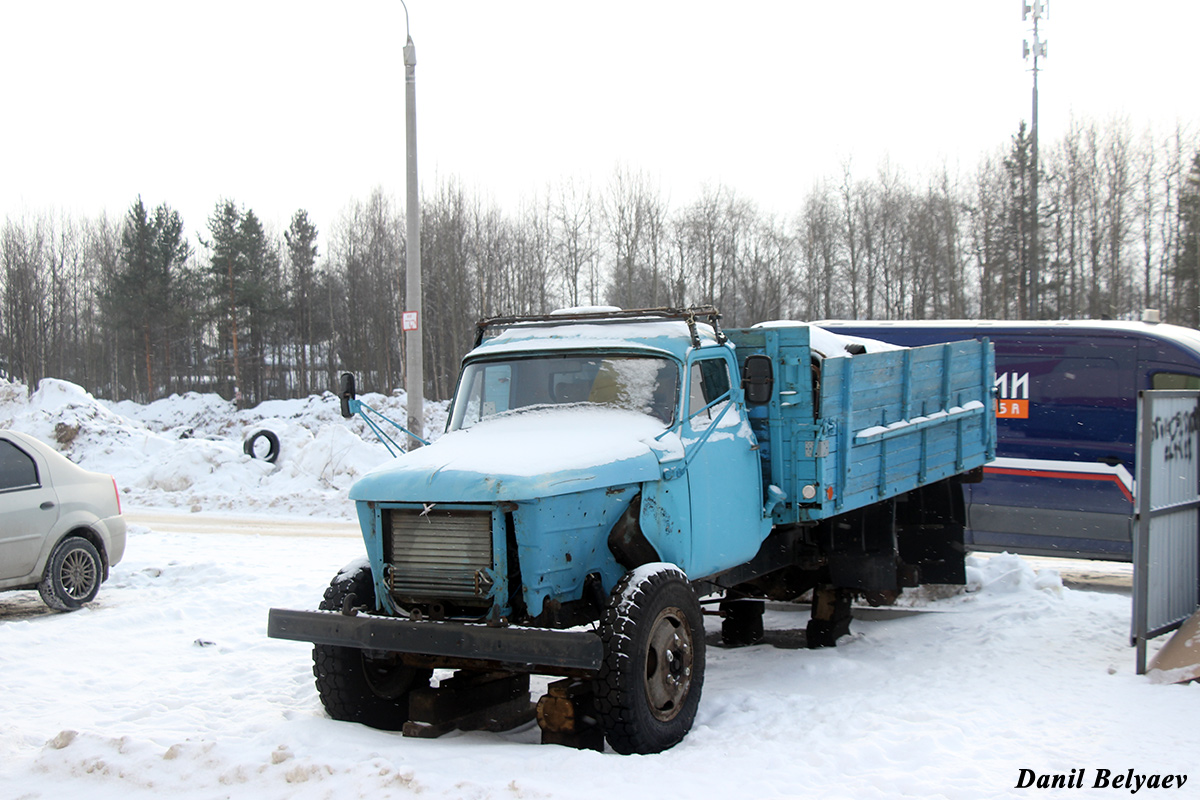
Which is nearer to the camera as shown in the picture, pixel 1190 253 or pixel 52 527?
pixel 52 527

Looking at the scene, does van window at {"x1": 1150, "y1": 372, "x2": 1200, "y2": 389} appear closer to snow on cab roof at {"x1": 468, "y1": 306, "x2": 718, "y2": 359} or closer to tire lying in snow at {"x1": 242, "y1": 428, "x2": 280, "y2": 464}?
snow on cab roof at {"x1": 468, "y1": 306, "x2": 718, "y2": 359}

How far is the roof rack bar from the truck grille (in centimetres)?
216

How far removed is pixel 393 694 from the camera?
247 inches

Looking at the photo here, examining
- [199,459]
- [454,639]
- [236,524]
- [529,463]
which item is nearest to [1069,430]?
[529,463]

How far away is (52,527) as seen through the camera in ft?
31.0

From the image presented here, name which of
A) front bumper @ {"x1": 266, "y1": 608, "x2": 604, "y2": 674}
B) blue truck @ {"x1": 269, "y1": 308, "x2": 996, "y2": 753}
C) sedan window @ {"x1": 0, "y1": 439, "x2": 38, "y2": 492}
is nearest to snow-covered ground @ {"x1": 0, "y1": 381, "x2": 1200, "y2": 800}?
blue truck @ {"x1": 269, "y1": 308, "x2": 996, "y2": 753}

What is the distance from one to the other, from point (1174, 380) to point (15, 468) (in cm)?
1190

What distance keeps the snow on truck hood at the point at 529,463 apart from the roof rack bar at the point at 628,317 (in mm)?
882

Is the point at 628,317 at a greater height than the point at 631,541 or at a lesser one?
greater

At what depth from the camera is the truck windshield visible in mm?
6469

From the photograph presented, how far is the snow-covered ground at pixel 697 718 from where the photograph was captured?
4.75 meters

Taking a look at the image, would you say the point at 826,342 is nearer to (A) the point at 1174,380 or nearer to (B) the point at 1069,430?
(B) the point at 1069,430

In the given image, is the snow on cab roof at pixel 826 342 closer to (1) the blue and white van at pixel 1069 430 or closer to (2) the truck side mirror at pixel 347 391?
(1) the blue and white van at pixel 1069 430

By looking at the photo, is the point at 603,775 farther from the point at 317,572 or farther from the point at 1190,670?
the point at 317,572
